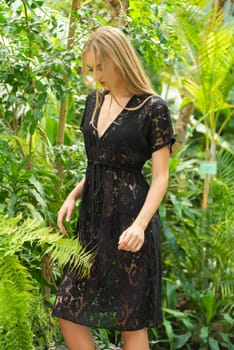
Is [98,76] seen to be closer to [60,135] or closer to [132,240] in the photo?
[132,240]

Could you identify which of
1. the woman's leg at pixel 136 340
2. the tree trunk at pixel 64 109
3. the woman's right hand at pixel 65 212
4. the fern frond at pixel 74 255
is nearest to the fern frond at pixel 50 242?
the fern frond at pixel 74 255

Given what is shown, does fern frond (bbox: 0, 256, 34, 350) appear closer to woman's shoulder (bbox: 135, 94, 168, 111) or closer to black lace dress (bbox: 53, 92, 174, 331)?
black lace dress (bbox: 53, 92, 174, 331)

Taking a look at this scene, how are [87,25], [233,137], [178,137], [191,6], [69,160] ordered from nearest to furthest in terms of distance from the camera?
[87,25]
[69,160]
[191,6]
[178,137]
[233,137]

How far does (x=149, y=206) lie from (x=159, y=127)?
29 cm

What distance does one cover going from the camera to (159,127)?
8.95ft

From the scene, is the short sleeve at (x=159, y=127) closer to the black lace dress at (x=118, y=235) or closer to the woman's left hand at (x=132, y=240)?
the black lace dress at (x=118, y=235)

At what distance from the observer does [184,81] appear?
4.48 metres

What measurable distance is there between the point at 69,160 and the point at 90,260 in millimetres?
1089

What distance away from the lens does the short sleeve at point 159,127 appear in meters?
2.72

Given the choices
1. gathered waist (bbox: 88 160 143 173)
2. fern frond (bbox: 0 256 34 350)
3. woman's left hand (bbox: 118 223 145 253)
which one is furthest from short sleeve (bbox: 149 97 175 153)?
fern frond (bbox: 0 256 34 350)

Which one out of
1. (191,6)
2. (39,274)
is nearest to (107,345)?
(39,274)

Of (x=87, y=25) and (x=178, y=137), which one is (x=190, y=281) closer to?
(x=178, y=137)

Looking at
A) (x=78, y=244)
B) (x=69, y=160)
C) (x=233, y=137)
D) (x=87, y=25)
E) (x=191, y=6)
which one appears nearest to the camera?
(x=78, y=244)

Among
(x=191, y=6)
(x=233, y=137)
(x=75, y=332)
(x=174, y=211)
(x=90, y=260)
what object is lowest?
(x=233, y=137)
